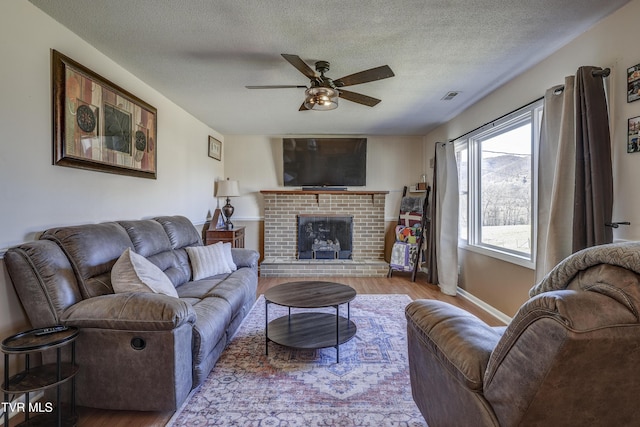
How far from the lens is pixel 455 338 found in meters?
1.17

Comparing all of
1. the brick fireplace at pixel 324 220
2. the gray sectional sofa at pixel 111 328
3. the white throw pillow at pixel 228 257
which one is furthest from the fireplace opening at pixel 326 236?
the gray sectional sofa at pixel 111 328

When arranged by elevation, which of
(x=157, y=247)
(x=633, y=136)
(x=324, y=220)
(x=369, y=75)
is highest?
(x=369, y=75)

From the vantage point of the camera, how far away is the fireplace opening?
5.09 meters

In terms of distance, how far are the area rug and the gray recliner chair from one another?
809mm

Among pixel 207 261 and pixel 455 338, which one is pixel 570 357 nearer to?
pixel 455 338

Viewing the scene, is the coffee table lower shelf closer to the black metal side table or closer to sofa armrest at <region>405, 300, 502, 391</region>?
sofa armrest at <region>405, 300, 502, 391</region>

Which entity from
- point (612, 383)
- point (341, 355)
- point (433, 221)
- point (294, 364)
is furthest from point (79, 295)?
point (433, 221)

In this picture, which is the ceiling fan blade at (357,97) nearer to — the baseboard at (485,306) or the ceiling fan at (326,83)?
the ceiling fan at (326,83)

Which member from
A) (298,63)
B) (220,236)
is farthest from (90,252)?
(220,236)

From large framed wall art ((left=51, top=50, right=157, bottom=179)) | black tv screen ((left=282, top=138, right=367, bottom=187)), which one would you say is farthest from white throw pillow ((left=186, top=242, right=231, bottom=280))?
black tv screen ((left=282, top=138, right=367, bottom=187))

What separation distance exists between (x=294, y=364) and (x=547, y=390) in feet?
5.61

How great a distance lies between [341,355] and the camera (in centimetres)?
229

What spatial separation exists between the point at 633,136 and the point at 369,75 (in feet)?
5.32

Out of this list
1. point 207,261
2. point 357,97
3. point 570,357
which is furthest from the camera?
point 207,261
